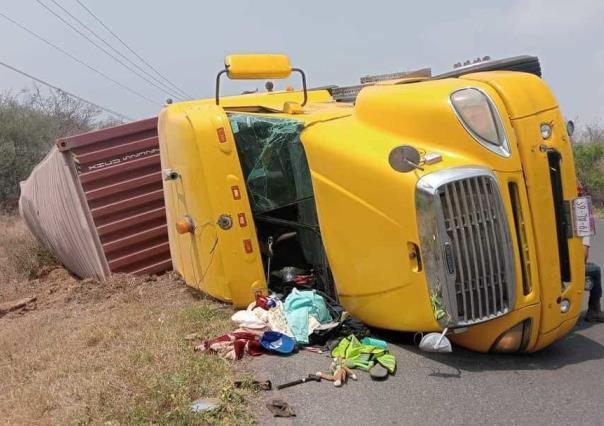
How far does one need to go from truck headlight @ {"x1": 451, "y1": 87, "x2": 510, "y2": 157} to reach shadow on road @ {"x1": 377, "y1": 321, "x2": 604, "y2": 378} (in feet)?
4.28

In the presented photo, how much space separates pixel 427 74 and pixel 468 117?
2.99 meters

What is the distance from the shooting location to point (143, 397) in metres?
3.76

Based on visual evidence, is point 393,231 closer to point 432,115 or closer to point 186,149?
point 432,115

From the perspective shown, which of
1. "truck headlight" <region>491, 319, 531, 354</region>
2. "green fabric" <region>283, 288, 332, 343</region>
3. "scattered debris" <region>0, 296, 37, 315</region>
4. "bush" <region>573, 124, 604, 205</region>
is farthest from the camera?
"bush" <region>573, 124, 604, 205</region>

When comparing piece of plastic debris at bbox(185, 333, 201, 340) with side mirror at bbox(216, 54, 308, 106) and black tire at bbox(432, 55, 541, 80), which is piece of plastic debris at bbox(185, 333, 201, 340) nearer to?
side mirror at bbox(216, 54, 308, 106)

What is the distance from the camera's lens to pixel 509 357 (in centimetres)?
448

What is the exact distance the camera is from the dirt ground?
370 cm

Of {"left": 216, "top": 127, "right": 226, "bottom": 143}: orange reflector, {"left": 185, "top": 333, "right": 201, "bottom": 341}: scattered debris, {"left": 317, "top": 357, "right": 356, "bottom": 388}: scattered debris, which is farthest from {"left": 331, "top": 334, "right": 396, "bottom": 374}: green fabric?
{"left": 216, "top": 127, "right": 226, "bottom": 143}: orange reflector

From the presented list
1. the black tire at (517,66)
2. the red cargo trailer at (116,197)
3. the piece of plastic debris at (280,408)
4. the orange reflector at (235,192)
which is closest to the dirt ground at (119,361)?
the piece of plastic debris at (280,408)

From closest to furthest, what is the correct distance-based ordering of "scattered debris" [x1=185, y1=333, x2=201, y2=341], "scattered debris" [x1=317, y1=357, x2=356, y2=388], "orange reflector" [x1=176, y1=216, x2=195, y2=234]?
1. "scattered debris" [x1=317, y1=357, x2=356, y2=388]
2. "scattered debris" [x1=185, y1=333, x2=201, y2=341]
3. "orange reflector" [x1=176, y1=216, x2=195, y2=234]

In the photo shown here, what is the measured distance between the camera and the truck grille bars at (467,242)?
4.09 m

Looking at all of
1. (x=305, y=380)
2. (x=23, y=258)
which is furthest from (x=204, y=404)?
(x=23, y=258)

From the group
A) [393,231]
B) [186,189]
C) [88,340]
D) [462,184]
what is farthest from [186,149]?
[462,184]

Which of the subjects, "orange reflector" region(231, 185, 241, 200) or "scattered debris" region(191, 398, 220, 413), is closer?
"scattered debris" region(191, 398, 220, 413)
